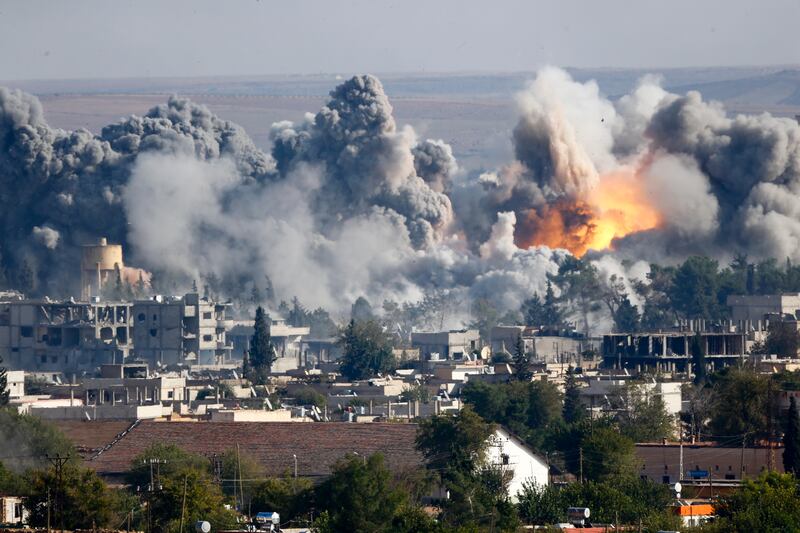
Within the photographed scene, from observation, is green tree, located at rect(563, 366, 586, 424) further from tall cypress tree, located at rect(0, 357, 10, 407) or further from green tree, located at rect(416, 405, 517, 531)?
tall cypress tree, located at rect(0, 357, 10, 407)

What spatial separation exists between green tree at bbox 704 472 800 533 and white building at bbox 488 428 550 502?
9.93 meters

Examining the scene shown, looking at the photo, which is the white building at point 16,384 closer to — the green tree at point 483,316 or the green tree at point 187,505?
the green tree at point 483,316

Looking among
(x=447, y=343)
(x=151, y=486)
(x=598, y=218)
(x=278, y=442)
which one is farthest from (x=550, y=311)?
(x=151, y=486)

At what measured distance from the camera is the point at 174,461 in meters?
70.2

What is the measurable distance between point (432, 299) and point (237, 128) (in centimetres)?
3010

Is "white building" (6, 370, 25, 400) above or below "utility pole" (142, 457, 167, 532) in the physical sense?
above

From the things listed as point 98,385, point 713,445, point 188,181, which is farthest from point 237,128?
point 713,445

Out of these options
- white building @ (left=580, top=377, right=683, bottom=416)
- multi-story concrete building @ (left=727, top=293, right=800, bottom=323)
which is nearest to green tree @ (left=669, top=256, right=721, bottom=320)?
multi-story concrete building @ (left=727, top=293, right=800, bottom=323)

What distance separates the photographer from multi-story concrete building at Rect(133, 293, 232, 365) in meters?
144

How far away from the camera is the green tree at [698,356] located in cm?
10965

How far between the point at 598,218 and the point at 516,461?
9326 centimetres

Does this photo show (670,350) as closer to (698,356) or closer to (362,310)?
(698,356)

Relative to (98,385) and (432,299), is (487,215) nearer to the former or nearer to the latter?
(432,299)

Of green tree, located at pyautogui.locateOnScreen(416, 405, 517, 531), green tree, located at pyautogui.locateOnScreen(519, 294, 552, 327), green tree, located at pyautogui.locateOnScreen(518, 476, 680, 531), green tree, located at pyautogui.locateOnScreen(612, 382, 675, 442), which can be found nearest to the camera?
green tree, located at pyautogui.locateOnScreen(518, 476, 680, 531)
